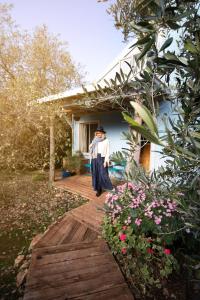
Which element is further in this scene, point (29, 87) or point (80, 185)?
point (80, 185)

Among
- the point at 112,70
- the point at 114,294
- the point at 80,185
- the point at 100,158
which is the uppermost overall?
the point at 112,70

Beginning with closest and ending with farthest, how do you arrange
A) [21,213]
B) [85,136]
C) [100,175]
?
[21,213] → [100,175] → [85,136]

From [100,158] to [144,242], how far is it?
272 cm

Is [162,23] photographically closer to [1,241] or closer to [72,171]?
[1,241]

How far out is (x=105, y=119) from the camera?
8.36 meters

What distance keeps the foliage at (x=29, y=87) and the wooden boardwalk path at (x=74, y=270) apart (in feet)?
9.81

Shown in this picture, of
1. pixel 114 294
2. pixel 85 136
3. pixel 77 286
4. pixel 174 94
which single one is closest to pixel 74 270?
pixel 77 286

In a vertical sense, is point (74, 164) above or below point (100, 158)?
below

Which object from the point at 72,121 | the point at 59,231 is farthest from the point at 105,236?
the point at 72,121

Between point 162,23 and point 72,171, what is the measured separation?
25.9 feet

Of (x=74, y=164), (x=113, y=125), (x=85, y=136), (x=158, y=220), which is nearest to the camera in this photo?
(x=158, y=220)

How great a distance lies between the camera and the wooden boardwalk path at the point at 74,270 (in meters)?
2.45

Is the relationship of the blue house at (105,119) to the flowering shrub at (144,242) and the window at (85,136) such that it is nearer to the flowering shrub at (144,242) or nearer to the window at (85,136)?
the window at (85,136)

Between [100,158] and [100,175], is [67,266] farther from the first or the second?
[100,158]
